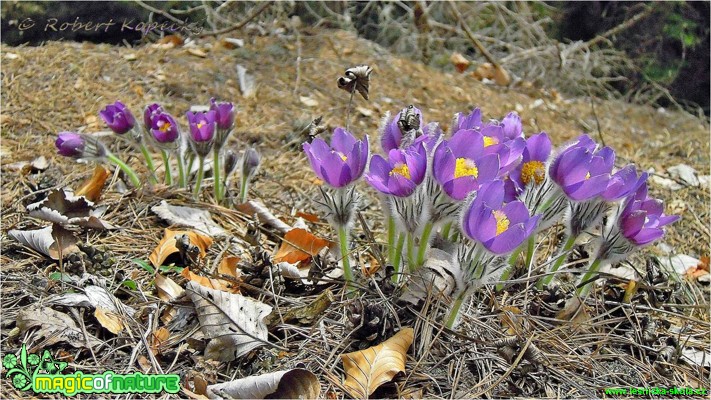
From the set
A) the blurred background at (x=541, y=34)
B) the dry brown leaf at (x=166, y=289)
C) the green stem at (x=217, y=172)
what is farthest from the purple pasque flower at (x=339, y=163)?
the blurred background at (x=541, y=34)

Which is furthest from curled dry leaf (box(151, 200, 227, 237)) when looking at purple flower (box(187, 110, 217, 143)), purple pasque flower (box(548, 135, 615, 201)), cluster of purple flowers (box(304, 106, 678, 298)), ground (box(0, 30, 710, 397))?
purple pasque flower (box(548, 135, 615, 201))

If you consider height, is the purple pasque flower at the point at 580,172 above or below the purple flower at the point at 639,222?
above

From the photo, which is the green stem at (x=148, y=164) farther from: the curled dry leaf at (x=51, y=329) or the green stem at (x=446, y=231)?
the green stem at (x=446, y=231)

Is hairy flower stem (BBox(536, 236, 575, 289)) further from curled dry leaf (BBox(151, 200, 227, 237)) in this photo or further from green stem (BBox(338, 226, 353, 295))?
curled dry leaf (BBox(151, 200, 227, 237))

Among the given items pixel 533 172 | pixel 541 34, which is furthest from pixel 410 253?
pixel 541 34

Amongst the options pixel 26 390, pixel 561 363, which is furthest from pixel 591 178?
pixel 26 390

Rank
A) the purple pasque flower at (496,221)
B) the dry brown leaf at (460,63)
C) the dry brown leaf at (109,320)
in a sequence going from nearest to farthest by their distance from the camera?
the purple pasque flower at (496,221), the dry brown leaf at (109,320), the dry brown leaf at (460,63)
